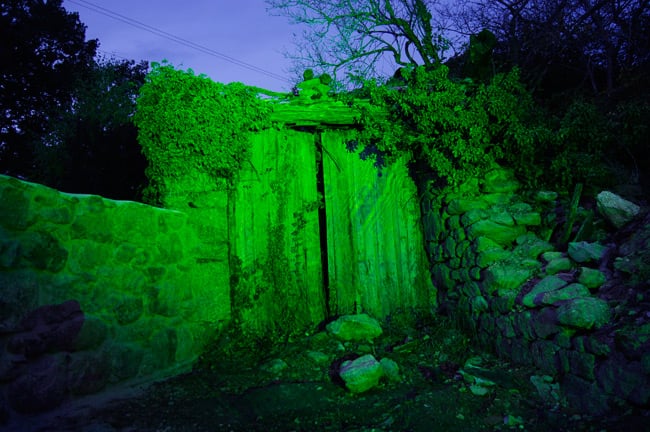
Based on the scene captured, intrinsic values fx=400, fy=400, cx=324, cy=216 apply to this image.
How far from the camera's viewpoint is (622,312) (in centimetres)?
257

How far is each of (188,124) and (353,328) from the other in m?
2.64

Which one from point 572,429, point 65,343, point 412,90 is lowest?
point 572,429

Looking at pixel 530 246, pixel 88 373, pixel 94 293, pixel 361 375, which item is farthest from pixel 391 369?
pixel 94 293

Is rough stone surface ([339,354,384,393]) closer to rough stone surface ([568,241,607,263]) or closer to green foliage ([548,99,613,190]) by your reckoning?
rough stone surface ([568,241,607,263])

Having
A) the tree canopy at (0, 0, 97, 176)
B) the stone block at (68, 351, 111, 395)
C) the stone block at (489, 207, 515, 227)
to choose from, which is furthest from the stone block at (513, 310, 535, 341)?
the tree canopy at (0, 0, 97, 176)

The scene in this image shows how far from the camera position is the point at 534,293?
3162mm

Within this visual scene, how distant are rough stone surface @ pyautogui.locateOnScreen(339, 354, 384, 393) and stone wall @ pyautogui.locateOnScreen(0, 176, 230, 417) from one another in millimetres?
1504

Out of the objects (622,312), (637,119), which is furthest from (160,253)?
(637,119)

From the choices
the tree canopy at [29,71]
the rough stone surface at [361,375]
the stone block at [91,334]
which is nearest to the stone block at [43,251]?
the stone block at [91,334]

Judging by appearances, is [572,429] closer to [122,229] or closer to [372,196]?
[372,196]

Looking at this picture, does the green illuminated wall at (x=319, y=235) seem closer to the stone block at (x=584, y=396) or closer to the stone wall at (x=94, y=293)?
the stone wall at (x=94, y=293)

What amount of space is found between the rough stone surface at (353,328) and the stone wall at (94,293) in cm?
112

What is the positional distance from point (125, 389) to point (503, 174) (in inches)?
158

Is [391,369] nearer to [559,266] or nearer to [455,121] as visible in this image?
[559,266]
